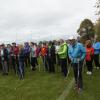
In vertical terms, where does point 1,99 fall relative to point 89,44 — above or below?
below

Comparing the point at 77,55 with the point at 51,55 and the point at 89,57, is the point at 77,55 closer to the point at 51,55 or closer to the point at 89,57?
the point at 89,57

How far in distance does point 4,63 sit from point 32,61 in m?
2.39

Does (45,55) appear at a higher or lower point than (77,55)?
lower

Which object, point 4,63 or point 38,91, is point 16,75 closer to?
point 4,63

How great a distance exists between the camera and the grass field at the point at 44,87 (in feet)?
50.9

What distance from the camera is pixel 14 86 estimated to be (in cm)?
1909

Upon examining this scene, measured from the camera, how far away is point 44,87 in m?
18.1

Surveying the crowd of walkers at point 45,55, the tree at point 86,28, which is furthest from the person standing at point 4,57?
the tree at point 86,28

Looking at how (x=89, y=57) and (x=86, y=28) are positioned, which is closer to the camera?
(x=89, y=57)

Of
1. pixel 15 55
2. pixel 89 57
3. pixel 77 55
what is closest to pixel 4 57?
pixel 15 55

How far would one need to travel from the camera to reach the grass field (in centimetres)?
1550

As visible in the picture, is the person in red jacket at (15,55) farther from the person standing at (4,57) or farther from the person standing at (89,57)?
the person standing at (89,57)

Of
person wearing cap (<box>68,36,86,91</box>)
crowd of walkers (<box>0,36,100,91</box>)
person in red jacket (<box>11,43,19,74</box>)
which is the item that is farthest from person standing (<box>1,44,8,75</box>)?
person wearing cap (<box>68,36,86,91</box>)

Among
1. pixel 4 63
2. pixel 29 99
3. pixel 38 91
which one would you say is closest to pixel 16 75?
pixel 4 63
